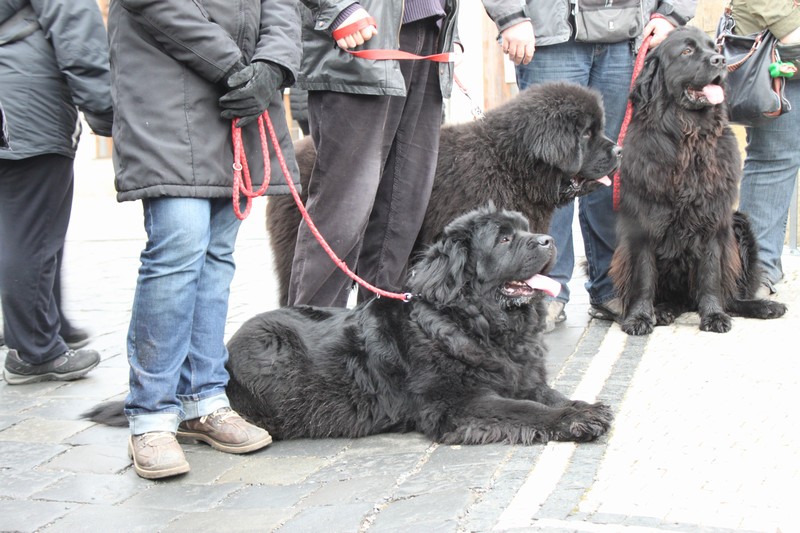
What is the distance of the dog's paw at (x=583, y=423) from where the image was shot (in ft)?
10.5

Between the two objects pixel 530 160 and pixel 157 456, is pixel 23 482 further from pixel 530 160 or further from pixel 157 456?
pixel 530 160

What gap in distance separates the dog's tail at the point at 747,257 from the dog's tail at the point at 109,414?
12.0 ft

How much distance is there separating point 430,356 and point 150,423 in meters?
1.12

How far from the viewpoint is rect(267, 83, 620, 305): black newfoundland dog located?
15.1 ft

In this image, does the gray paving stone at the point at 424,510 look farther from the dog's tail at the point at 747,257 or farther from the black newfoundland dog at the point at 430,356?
the dog's tail at the point at 747,257

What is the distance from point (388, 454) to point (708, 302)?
2.45m

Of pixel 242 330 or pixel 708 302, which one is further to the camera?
pixel 708 302

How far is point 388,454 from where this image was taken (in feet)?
11.1

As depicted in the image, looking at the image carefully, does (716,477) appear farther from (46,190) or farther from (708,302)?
(46,190)

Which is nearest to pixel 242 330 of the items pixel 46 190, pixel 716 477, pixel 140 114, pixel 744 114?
pixel 140 114

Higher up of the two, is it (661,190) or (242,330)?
(661,190)

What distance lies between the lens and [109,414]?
3.90 m

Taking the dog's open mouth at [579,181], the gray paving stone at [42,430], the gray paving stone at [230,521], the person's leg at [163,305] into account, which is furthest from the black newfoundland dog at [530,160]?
the gray paving stone at [230,521]

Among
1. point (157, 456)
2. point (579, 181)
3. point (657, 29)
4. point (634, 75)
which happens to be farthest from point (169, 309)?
point (657, 29)
